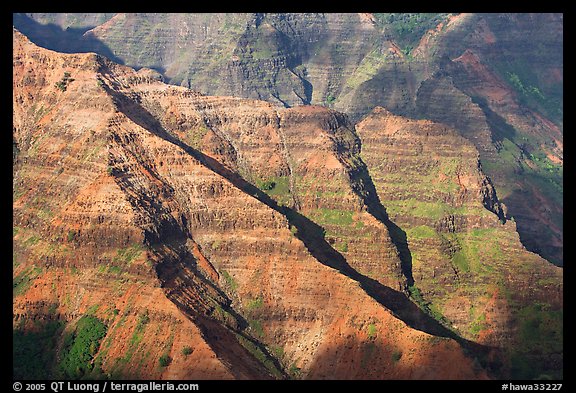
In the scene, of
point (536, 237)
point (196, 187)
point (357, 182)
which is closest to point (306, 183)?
point (357, 182)

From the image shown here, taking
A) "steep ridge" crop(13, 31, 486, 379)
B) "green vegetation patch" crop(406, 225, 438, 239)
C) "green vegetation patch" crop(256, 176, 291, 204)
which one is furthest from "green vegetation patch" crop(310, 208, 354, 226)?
"green vegetation patch" crop(406, 225, 438, 239)

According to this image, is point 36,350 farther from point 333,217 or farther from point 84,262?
point 333,217

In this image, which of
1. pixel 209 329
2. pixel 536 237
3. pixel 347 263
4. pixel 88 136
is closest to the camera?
pixel 209 329

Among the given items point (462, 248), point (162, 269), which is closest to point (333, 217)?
point (462, 248)

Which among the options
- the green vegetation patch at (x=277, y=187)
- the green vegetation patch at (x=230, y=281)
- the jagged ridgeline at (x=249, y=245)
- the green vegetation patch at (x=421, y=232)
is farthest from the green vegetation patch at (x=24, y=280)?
the green vegetation patch at (x=421, y=232)

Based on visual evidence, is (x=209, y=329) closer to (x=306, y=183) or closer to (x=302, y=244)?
(x=302, y=244)

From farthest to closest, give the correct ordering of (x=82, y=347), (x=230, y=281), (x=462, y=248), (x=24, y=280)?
(x=462, y=248) < (x=230, y=281) < (x=24, y=280) < (x=82, y=347)
